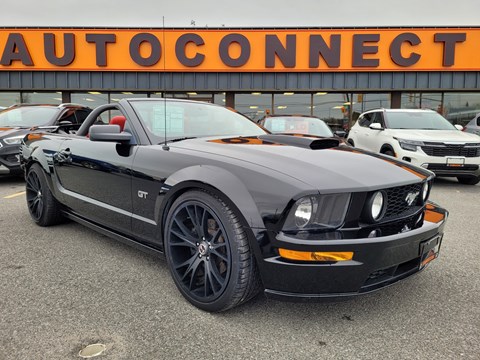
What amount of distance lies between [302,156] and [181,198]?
76 cm

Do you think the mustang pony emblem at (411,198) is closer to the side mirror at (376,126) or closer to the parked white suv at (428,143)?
the parked white suv at (428,143)

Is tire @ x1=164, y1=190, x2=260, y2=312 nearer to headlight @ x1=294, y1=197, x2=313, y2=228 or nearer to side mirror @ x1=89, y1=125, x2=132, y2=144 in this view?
headlight @ x1=294, y1=197, x2=313, y2=228

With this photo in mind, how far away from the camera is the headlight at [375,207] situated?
75.7 inches

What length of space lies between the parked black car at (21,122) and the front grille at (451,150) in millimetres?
6038

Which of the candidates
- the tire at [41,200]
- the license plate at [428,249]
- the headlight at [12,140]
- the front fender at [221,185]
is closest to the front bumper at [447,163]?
the license plate at [428,249]

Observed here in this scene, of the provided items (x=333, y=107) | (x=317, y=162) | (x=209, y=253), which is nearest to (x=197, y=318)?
(x=209, y=253)

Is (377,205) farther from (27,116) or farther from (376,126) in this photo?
(27,116)

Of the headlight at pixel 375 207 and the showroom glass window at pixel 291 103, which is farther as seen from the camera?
the showroom glass window at pixel 291 103

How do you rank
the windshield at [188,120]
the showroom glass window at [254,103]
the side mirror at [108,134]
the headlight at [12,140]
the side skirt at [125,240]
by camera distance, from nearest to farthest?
the side skirt at [125,240] < the side mirror at [108,134] < the windshield at [188,120] < the headlight at [12,140] < the showroom glass window at [254,103]

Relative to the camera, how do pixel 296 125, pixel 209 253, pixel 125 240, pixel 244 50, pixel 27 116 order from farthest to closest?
1. pixel 244 50
2. pixel 296 125
3. pixel 27 116
4. pixel 125 240
5. pixel 209 253

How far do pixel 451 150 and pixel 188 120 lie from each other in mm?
5274

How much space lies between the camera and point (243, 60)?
44.6 feet

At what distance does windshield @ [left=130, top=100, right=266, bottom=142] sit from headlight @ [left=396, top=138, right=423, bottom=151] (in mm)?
4256

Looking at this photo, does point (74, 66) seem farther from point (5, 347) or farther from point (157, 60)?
point (5, 347)
